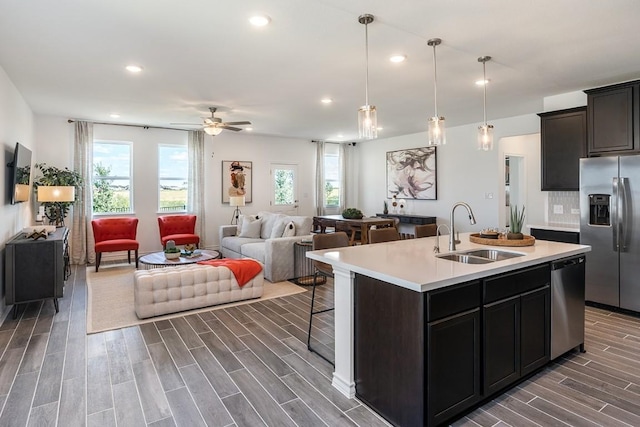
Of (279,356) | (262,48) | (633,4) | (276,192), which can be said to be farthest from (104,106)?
(633,4)

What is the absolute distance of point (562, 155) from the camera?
4.79m

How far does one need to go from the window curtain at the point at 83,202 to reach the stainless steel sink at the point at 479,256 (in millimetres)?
6660

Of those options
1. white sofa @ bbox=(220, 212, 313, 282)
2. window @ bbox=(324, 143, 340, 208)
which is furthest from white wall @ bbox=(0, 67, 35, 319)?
window @ bbox=(324, 143, 340, 208)

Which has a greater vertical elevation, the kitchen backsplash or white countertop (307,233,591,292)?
the kitchen backsplash

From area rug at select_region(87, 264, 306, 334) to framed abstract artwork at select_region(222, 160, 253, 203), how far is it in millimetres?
2773

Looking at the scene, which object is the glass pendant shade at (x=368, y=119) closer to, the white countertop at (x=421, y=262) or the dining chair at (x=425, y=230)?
the white countertop at (x=421, y=262)

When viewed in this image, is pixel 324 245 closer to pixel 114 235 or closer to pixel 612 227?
pixel 612 227

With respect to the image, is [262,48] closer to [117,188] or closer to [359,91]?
[359,91]

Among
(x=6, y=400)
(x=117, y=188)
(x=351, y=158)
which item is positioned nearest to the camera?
(x=6, y=400)

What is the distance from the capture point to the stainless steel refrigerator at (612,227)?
12.9 feet

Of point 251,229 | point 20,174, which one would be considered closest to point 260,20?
point 20,174

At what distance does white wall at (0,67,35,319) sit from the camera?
13.2 feet

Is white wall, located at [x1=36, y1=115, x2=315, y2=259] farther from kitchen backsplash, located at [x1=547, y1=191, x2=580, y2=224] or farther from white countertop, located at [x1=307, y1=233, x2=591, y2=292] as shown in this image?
white countertop, located at [x1=307, y1=233, x2=591, y2=292]

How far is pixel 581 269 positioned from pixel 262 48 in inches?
134
